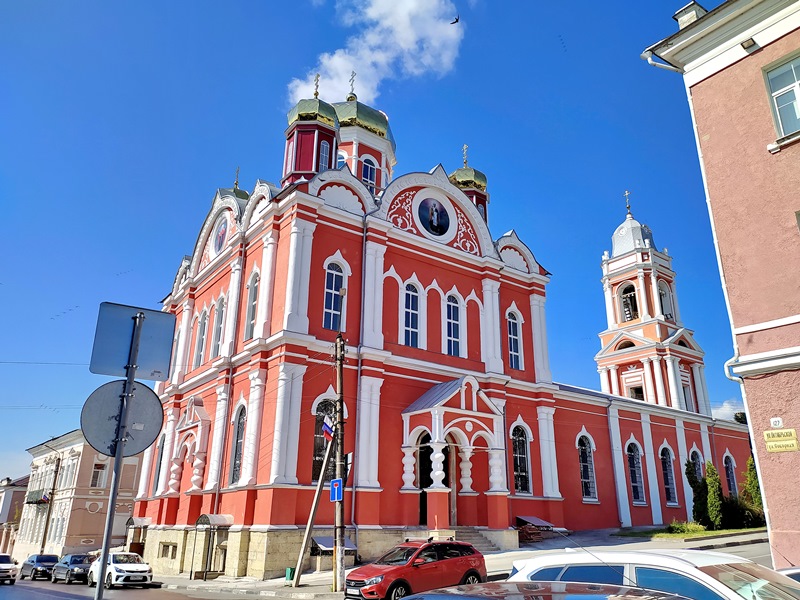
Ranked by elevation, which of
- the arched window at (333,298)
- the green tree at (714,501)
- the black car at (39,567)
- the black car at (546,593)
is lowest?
the black car at (39,567)

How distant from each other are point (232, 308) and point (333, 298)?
4125 millimetres

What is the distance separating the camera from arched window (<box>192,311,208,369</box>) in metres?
24.6

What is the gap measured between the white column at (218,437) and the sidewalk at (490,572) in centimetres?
299

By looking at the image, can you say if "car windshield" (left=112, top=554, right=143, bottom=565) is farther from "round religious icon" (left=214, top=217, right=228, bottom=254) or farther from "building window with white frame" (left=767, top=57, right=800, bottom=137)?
"building window with white frame" (left=767, top=57, right=800, bottom=137)

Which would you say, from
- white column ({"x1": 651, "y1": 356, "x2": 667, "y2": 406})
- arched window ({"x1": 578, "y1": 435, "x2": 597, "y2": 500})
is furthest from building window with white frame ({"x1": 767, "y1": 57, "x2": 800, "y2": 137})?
white column ({"x1": 651, "y1": 356, "x2": 667, "y2": 406})

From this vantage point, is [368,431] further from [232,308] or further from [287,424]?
[232,308]

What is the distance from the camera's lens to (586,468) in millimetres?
26547

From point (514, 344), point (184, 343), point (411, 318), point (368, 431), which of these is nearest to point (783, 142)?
point (368, 431)

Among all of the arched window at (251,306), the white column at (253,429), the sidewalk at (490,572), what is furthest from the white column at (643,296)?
the white column at (253,429)

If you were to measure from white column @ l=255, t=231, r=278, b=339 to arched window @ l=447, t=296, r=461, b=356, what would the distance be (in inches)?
272

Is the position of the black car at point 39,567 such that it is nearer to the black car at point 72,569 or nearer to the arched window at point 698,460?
the black car at point 72,569

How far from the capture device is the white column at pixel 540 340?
82.4 feet

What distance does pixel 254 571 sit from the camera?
16438 mm

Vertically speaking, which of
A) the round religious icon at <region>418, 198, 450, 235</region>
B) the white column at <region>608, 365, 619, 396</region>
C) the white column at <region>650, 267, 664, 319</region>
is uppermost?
the white column at <region>650, 267, 664, 319</region>
